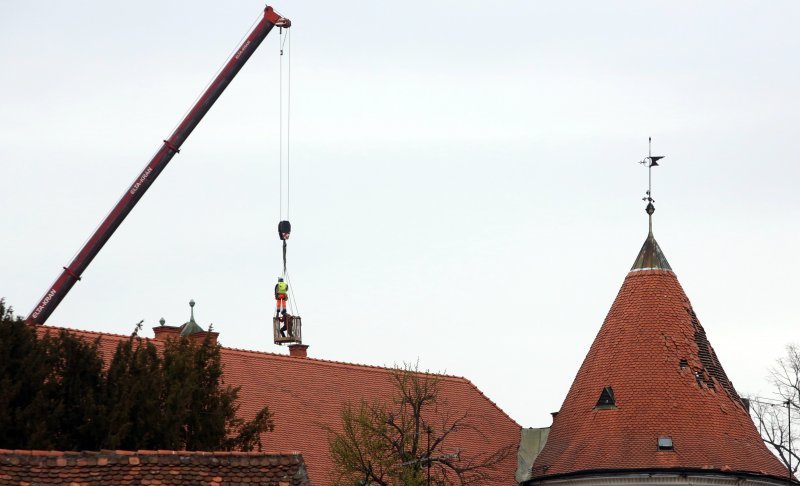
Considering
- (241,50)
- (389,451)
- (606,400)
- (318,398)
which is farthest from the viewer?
(241,50)

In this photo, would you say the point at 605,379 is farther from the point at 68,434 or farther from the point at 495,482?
the point at 68,434

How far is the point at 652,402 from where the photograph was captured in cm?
5838

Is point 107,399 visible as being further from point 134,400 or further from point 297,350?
point 297,350

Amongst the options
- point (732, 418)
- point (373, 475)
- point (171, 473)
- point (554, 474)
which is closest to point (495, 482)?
point (554, 474)

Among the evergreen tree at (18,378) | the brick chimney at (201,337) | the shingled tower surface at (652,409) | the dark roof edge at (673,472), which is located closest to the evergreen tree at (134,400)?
the evergreen tree at (18,378)

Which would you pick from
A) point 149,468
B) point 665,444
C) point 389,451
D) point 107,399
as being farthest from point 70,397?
point 149,468

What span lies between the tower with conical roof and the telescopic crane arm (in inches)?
502

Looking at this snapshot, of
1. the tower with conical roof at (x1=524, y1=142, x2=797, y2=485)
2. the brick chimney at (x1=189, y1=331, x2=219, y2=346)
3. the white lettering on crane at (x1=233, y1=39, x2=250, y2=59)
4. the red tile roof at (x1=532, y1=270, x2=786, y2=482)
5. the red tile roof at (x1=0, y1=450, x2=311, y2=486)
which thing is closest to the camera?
the red tile roof at (x1=0, y1=450, x2=311, y2=486)

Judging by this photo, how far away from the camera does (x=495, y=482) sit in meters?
59.3

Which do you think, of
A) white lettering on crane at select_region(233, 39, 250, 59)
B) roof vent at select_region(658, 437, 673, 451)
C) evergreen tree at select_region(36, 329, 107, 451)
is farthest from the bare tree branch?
white lettering on crane at select_region(233, 39, 250, 59)

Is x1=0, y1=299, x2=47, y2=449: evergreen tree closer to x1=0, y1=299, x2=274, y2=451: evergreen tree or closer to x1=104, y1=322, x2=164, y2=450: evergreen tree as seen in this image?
x1=0, y1=299, x2=274, y2=451: evergreen tree

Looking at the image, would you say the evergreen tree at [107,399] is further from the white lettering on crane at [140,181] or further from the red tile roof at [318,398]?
Answer: the white lettering on crane at [140,181]

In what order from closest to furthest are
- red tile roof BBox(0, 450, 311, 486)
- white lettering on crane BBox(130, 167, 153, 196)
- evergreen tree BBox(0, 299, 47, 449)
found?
red tile roof BBox(0, 450, 311, 486), evergreen tree BBox(0, 299, 47, 449), white lettering on crane BBox(130, 167, 153, 196)

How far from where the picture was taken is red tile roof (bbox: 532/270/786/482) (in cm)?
5744
